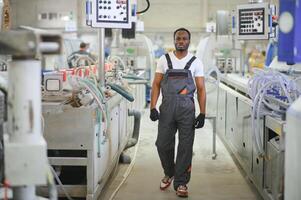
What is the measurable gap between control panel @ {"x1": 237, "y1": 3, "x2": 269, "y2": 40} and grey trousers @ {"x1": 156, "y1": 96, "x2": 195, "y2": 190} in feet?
6.72

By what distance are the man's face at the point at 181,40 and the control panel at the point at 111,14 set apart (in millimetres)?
655

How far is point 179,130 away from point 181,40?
76 cm

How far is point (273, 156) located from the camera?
314 cm

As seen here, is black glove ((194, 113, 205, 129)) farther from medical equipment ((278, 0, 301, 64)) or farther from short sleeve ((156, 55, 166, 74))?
medical equipment ((278, 0, 301, 64))

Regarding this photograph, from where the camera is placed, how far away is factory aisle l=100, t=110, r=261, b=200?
3796mm

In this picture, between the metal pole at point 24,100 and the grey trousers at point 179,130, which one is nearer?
the metal pole at point 24,100

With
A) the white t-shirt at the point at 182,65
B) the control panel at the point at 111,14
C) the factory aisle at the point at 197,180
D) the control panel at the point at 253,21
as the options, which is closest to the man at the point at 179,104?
the white t-shirt at the point at 182,65

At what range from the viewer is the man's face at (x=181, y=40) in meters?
3.75

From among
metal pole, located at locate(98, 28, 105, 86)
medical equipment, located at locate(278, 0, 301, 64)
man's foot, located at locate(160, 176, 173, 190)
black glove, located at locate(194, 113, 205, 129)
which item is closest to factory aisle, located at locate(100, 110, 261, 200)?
man's foot, located at locate(160, 176, 173, 190)

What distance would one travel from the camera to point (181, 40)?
3754 millimetres

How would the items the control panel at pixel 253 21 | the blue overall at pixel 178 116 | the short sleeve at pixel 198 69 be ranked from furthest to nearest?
the control panel at pixel 253 21 < the short sleeve at pixel 198 69 < the blue overall at pixel 178 116

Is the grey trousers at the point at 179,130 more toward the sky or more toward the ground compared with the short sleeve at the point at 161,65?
more toward the ground

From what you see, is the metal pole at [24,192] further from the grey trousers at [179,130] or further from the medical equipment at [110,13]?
the medical equipment at [110,13]

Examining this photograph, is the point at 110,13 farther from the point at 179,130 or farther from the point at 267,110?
the point at 267,110
